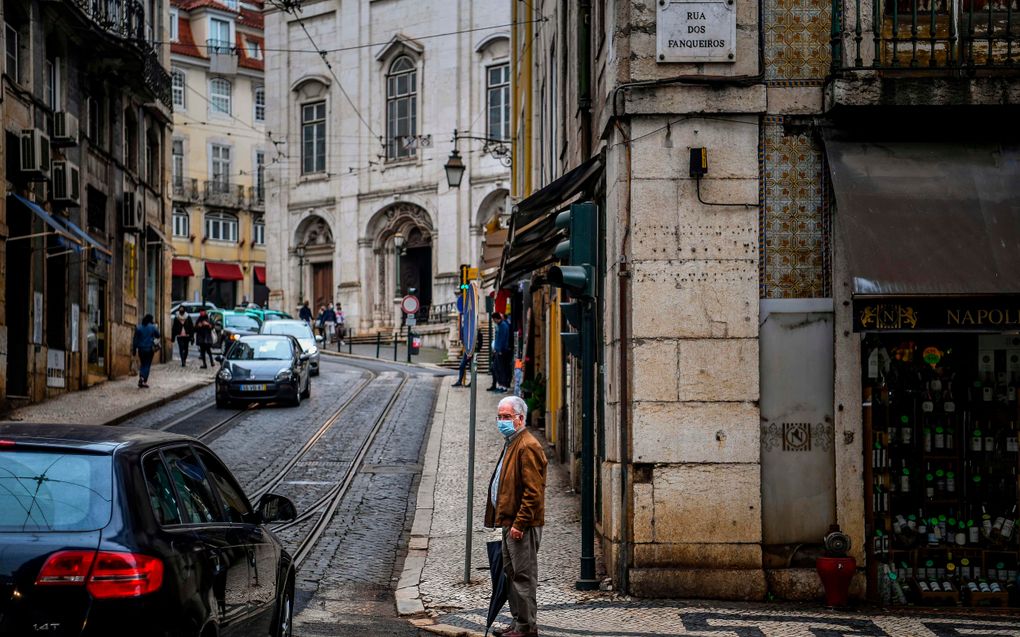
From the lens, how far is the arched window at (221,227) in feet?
228

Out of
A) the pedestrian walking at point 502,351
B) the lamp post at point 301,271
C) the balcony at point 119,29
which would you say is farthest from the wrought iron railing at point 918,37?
the lamp post at point 301,271

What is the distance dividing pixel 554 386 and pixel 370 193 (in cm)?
3704

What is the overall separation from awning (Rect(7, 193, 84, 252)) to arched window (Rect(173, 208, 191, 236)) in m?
42.1

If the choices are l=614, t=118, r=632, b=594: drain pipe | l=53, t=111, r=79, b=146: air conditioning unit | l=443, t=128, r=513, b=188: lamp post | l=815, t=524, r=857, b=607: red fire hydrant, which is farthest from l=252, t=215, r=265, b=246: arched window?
l=815, t=524, r=857, b=607: red fire hydrant

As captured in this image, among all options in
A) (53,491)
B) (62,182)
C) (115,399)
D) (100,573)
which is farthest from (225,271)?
(100,573)

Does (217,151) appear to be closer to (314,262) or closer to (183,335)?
(314,262)

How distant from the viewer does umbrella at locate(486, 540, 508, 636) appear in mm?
9062

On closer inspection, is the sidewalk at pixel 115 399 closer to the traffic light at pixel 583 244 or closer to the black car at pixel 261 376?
the black car at pixel 261 376

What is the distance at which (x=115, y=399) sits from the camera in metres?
26.2

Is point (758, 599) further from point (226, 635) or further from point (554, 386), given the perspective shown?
point (554, 386)

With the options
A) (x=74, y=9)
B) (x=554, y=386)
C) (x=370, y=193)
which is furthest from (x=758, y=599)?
(x=370, y=193)

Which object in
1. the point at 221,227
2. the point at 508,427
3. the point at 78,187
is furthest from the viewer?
the point at 221,227

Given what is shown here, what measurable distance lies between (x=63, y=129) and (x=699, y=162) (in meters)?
18.0

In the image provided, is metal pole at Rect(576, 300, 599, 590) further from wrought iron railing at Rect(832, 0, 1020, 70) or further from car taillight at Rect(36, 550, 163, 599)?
car taillight at Rect(36, 550, 163, 599)
